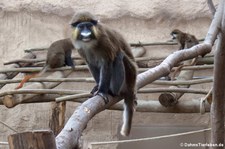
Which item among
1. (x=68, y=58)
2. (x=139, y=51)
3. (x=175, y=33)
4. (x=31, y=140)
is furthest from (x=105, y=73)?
(x=68, y=58)

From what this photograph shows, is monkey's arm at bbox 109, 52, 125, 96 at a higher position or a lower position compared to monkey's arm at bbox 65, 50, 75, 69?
higher

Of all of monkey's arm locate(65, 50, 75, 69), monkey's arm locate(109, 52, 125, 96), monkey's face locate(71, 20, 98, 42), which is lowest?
monkey's arm locate(65, 50, 75, 69)

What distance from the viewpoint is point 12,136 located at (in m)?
1.28

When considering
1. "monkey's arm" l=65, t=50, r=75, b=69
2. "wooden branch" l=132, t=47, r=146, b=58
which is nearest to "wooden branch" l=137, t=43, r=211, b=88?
"wooden branch" l=132, t=47, r=146, b=58

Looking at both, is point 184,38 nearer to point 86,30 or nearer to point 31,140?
point 86,30

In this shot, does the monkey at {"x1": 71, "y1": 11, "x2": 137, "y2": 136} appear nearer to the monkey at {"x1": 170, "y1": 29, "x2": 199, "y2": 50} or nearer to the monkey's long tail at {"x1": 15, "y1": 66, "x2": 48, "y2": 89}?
the monkey's long tail at {"x1": 15, "y1": 66, "x2": 48, "y2": 89}

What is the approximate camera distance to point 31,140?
1279mm

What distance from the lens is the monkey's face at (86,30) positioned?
3.16 meters

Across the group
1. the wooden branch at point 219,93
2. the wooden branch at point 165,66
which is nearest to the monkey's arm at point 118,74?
the wooden branch at point 165,66

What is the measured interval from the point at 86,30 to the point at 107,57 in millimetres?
229

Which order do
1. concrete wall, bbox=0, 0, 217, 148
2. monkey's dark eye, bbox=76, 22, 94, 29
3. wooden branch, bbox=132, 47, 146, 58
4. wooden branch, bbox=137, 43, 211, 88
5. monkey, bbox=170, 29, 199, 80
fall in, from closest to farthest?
wooden branch, bbox=137, 43, 211, 88 < monkey's dark eye, bbox=76, 22, 94, 29 < wooden branch, bbox=132, 47, 146, 58 < monkey, bbox=170, 29, 199, 80 < concrete wall, bbox=0, 0, 217, 148

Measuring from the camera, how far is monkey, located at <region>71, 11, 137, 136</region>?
3193mm

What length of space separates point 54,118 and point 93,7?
2.36 meters

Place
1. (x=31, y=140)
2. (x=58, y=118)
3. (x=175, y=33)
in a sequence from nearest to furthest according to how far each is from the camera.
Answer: (x=31, y=140)
(x=58, y=118)
(x=175, y=33)
